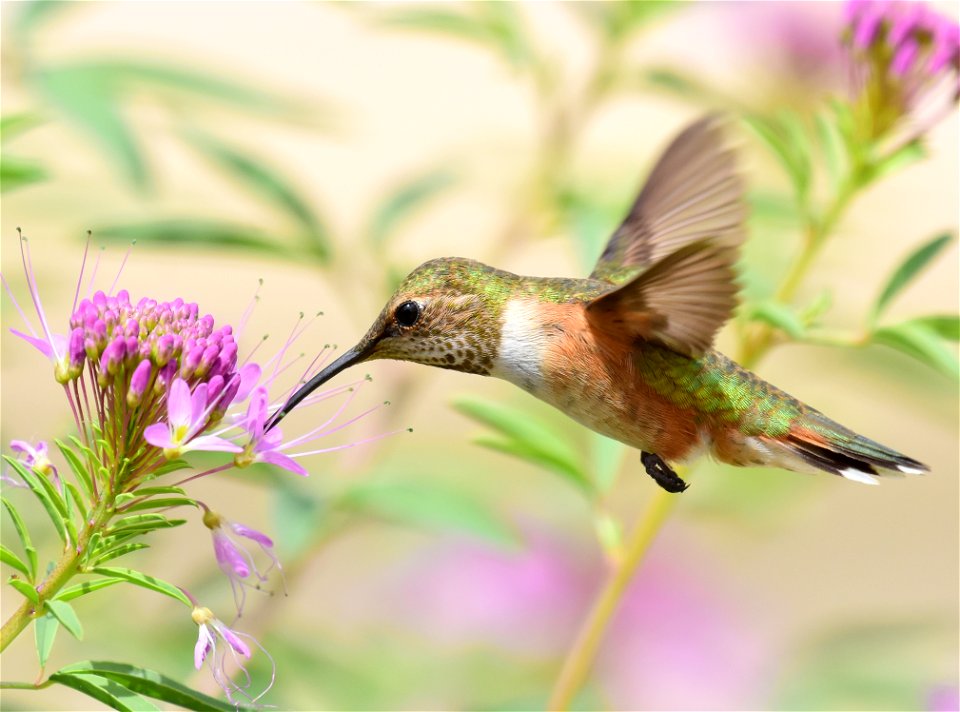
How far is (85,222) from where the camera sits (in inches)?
72.0

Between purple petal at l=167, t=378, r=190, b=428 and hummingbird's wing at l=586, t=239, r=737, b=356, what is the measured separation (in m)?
0.43

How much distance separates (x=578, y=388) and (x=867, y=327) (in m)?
0.40

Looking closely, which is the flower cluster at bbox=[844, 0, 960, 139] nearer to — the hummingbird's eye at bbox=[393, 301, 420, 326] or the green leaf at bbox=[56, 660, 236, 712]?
the hummingbird's eye at bbox=[393, 301, 420, 326]

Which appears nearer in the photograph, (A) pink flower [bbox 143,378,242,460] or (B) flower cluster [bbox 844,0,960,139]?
(A) pink flower [bbox 143,378,242,460]

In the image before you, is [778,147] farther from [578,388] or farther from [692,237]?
[578,388]

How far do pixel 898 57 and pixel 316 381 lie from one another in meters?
0.87

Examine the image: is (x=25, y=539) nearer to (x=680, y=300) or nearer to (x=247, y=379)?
(x=247, y=379)

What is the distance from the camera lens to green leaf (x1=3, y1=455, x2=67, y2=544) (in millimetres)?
896

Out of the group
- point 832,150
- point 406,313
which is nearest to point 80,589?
point 406,313

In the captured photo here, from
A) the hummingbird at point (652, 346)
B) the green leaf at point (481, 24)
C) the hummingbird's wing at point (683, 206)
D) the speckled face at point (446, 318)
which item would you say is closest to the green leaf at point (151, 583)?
the hummingbird at point (652, 346)

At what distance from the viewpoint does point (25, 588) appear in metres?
0.84

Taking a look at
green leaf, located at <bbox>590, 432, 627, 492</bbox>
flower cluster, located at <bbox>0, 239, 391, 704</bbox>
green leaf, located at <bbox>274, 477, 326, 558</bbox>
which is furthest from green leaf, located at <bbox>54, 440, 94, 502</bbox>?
green leaf, located at <bbox>590, 432, 627, 492</bbox>

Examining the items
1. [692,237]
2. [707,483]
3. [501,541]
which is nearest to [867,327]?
[692,237]

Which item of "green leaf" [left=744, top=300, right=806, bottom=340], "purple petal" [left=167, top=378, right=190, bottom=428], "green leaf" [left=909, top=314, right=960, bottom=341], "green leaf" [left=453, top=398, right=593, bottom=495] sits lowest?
"purple petal" [left=167, top=378, right=190, bottom=428]
